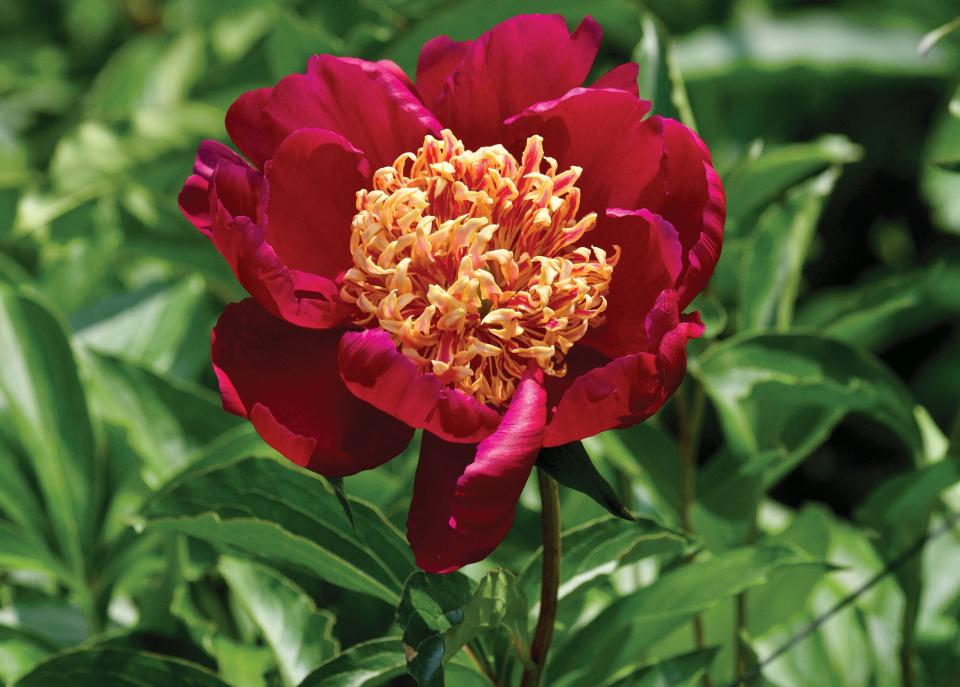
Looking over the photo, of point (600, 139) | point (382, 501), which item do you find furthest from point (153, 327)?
point (600, 139)

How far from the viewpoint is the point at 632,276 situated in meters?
0.67

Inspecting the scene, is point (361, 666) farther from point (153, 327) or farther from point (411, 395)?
point (153, 327)

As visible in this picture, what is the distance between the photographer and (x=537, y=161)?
26.7 inches

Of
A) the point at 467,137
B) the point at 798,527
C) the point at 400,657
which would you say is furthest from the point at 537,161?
the point at 798,527

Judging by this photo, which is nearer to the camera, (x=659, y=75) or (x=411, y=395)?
(x=411, y=395)

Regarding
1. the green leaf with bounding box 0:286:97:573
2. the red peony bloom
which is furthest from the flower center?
the green leaf with bounding box 0:286:97:573

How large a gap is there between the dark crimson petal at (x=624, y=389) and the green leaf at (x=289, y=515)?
6.2 inches

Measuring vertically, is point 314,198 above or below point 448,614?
above

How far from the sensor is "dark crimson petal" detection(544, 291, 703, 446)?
1.87ft

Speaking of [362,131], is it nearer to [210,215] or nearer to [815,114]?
[210,215]

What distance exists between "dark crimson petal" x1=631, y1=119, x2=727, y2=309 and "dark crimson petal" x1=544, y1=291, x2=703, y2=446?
0.13 ft

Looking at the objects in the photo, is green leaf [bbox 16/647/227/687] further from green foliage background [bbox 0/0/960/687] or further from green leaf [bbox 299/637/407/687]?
green leaf [bbox 299/637/407/687]

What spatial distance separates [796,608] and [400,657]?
397 mm

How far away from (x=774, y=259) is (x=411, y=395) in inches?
17.7
